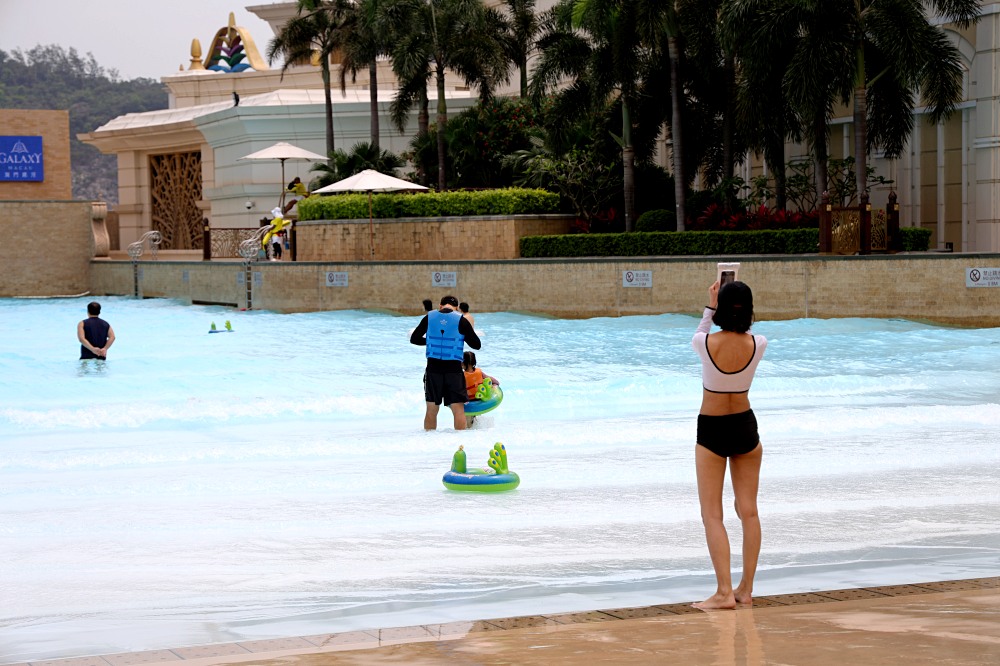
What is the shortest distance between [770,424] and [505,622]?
29.0ft

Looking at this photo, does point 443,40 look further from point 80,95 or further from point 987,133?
point 80,95

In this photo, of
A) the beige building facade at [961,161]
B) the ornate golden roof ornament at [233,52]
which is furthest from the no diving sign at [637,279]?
the ornate golden roof ornament at [233,52]

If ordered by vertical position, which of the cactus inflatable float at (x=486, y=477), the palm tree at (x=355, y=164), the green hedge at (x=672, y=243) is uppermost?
the palm tree at (x=355, y=164)

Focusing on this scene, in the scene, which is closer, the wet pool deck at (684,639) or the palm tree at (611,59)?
the wet pool deck at (684,639)

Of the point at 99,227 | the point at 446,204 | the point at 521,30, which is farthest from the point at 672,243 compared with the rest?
the point at 99,227

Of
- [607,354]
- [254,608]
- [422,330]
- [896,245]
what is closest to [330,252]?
[607,354]

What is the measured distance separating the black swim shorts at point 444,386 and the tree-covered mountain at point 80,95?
9584 centimetres

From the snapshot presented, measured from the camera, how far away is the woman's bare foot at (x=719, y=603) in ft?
20.7

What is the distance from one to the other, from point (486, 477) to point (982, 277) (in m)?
15.3

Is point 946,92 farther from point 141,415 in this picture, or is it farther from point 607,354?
point 141,415

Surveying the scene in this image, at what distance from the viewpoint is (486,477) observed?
10.6 metres

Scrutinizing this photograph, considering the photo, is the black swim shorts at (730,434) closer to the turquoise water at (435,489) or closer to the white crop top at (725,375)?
the white crop top at (725,375)

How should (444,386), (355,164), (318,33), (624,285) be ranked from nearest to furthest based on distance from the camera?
(444,386)
(624,285)
(355,164)
(318,33)

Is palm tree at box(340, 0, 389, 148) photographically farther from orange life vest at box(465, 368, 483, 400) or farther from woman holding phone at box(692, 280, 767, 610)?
woman holding phone at box(692, 280, 767, 610)
